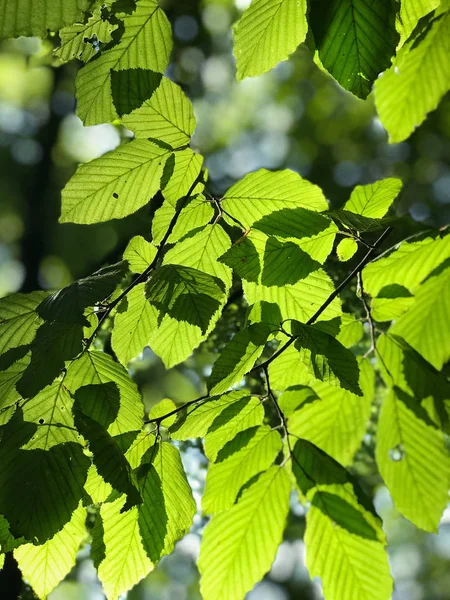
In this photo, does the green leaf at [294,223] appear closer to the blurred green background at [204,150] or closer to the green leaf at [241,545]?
the green leaf at [241,545]

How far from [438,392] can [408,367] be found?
5cm

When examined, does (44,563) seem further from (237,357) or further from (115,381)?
(237,357)

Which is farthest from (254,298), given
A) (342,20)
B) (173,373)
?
(173,373)

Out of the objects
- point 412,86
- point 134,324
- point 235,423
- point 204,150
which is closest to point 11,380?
point 134,324

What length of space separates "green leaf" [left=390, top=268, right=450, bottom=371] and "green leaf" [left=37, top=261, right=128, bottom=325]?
0.42 meters

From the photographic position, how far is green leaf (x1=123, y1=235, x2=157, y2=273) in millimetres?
673

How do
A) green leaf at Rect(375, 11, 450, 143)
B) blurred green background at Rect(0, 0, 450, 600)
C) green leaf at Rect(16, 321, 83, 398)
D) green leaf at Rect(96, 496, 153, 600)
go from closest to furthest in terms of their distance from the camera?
1. green leaf at Rect(16, 321, 83, 398)
2. green leaf at Rect(96, 496, 153, 600)
3. green leaf at Rect(375, 11, 450, 143)
4. blurred green background at Rect(0, 0, 450, 600)

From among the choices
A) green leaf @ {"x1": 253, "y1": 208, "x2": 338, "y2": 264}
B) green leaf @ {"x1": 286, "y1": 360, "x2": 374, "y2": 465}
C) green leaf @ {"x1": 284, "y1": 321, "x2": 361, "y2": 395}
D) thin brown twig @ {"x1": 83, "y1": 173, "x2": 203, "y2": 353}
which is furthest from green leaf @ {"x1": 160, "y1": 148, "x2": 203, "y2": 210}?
green leaf @ {"x1": 286, "y1": 360, "x2": 374, "y2": 465}

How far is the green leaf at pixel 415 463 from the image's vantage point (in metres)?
0.72

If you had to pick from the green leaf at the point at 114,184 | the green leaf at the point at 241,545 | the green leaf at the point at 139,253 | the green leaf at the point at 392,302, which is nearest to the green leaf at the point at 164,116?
the green leaf at the point at 114,184

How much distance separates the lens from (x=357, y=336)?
779mm

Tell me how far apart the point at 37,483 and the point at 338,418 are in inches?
17.8

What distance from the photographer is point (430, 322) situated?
747 millimetres

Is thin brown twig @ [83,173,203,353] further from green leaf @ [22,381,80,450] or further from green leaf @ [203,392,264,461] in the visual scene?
green leaf @ [203,392,264,461]
